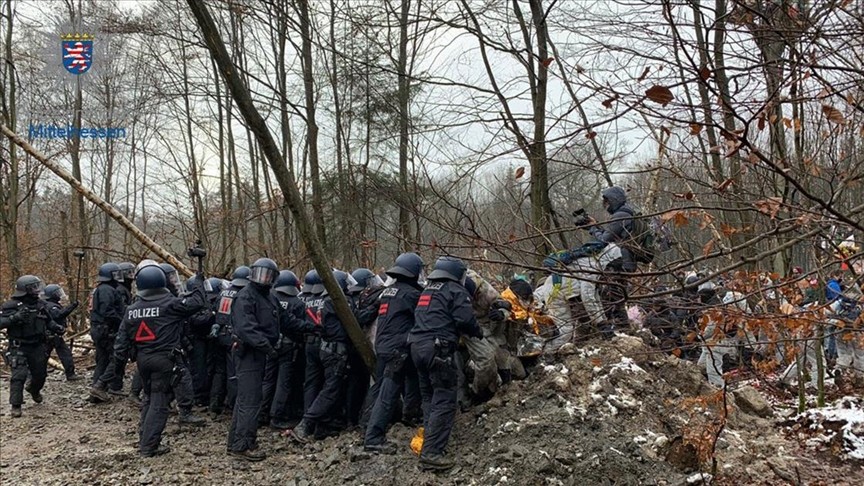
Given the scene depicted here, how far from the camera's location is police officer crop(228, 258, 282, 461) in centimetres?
712

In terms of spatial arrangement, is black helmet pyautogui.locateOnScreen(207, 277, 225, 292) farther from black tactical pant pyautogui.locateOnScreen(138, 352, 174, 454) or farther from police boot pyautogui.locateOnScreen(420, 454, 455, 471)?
police boot pyautogui.locateOnScreen(420, 454, 455, 471)

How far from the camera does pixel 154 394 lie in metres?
7.38

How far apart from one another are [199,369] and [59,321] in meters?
3.17

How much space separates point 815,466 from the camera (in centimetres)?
627

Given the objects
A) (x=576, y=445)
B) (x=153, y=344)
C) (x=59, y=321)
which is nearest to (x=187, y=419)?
(x=153, y=344)

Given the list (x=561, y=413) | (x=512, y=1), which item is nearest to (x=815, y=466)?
(x=561, y=413)

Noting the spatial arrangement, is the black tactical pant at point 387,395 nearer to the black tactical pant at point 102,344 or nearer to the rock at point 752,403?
the rock at point 752,403

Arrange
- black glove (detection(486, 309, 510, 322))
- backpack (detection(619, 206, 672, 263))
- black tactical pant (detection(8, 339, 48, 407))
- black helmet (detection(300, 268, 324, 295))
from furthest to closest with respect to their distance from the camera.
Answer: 1. black tactical pant (detection(8, 339, 48, 407))
2. black helmet (detection(300, 268, 324, 295))
3. black glove (detection(486, 309, 510, 322))
4. backpack (detection(619, 206, 672, 263))

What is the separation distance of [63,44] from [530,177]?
16505mm

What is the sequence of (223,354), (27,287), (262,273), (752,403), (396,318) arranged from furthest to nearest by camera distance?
1. (27,287)
2. (223,354)
3. (752,403)
4. (262,273)
5. (396,318)

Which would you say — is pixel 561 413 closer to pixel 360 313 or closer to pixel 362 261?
pixel 360 313

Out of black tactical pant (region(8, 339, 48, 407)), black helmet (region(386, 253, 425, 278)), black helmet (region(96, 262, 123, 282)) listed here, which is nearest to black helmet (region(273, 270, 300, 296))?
black helmet (region(386, 253, 425, 278))

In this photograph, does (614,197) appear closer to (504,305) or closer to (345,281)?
(504,305)

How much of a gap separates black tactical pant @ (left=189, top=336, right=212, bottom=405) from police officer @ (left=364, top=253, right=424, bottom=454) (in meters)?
3.57
